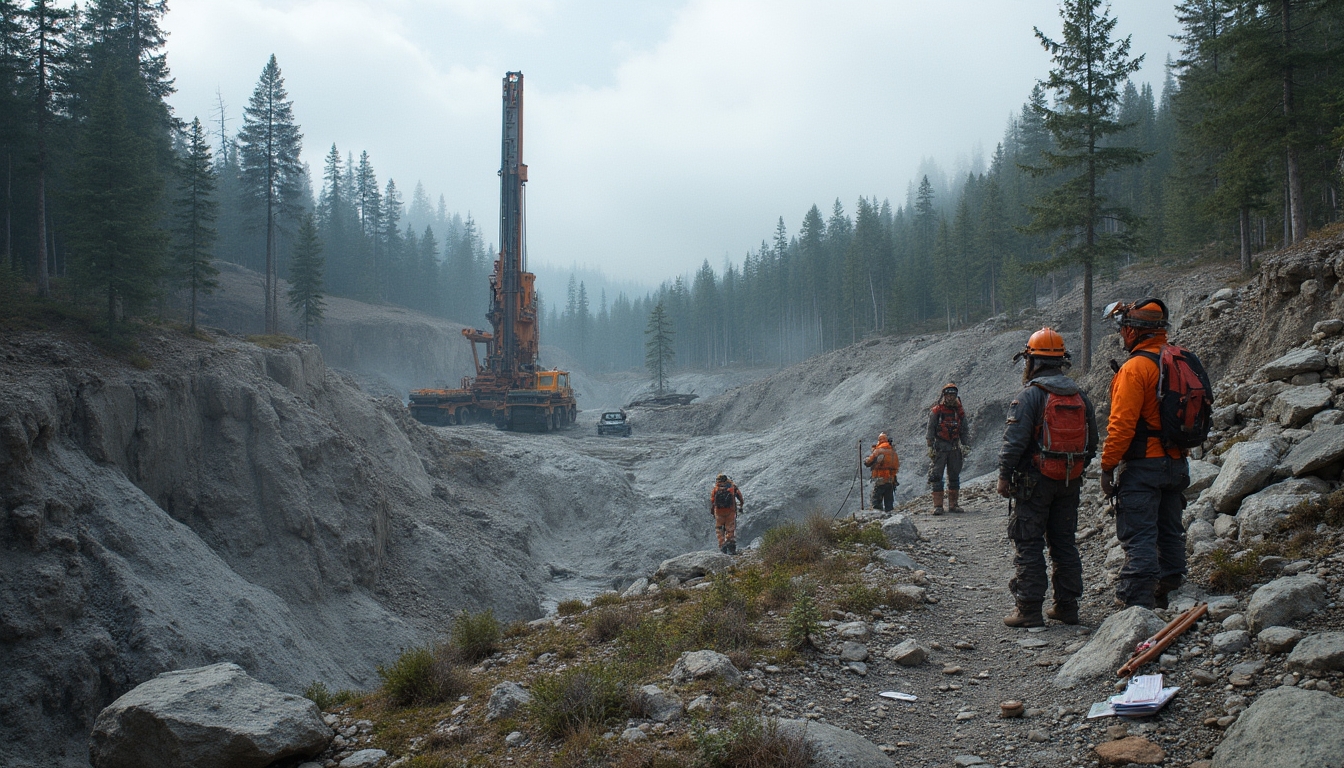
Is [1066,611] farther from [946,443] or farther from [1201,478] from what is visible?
[946,443]

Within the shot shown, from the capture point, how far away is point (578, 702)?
14.6ft

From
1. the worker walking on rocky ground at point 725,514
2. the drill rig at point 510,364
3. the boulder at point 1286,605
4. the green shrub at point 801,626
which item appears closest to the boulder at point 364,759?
the green shrub at point 801,626

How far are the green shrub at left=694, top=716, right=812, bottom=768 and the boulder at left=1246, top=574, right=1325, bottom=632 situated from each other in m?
2.76

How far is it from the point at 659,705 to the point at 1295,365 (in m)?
8.33

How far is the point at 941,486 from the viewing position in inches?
531

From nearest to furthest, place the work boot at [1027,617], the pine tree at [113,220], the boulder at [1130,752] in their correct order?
1. the boulder at [1130,752]
2. the work boot at [1027,617]
3. the pine tree at [113,220]

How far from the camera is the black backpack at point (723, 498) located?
583 inches

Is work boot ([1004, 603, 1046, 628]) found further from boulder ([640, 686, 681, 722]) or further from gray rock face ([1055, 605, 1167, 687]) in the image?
boulder ([640, 686, 681, 722])

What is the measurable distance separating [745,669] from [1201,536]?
4.26 meters

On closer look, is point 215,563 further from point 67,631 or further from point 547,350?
point 547,350

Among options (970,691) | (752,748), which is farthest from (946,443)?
(752,748)

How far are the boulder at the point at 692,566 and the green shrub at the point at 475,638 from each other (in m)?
3.17

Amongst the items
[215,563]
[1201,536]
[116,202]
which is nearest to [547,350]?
[116,202]

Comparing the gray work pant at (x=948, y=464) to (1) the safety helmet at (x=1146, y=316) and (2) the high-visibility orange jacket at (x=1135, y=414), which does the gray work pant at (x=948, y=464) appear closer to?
(1) the safety helmet at (x=1146, y=316)
